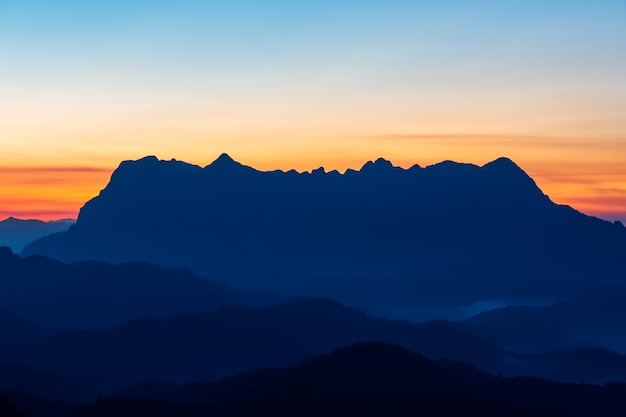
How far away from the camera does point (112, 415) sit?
163 meters

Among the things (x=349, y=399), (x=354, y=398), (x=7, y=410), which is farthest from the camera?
(x=354, y=398)

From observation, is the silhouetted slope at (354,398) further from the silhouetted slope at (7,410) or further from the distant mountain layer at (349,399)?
the silhouetted slope at (7,410)

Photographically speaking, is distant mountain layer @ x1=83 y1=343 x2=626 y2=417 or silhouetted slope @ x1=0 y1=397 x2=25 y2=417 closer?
silhouetted slope @ x1=0 y1=397 x2=25 y2=417

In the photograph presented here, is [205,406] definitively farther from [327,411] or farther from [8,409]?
[8,409]

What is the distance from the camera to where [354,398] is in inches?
7264

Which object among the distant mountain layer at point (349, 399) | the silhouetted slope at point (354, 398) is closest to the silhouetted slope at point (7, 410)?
the distant mountain layer at point (349, 399)

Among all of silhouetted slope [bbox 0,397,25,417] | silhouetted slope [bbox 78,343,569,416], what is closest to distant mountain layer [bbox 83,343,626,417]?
silhouetted slope [bbox 78,343,569,416]

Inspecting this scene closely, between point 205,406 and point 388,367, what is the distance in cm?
4502

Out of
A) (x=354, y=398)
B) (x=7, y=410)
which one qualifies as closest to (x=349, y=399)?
(x=354, y=398)

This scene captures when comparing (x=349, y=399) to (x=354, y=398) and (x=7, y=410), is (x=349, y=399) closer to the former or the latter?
(x=354, y=398)

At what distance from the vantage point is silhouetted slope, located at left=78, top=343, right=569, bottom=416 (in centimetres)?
17625

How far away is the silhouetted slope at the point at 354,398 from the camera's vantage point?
17625 cm

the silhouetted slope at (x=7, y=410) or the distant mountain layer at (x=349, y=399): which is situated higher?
the silhouetted slope at (x=7, y=410)

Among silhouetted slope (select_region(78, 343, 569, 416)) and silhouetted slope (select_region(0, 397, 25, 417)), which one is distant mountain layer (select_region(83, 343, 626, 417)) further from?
silhouetted slope (select_region(0, 397, 25, 417))
